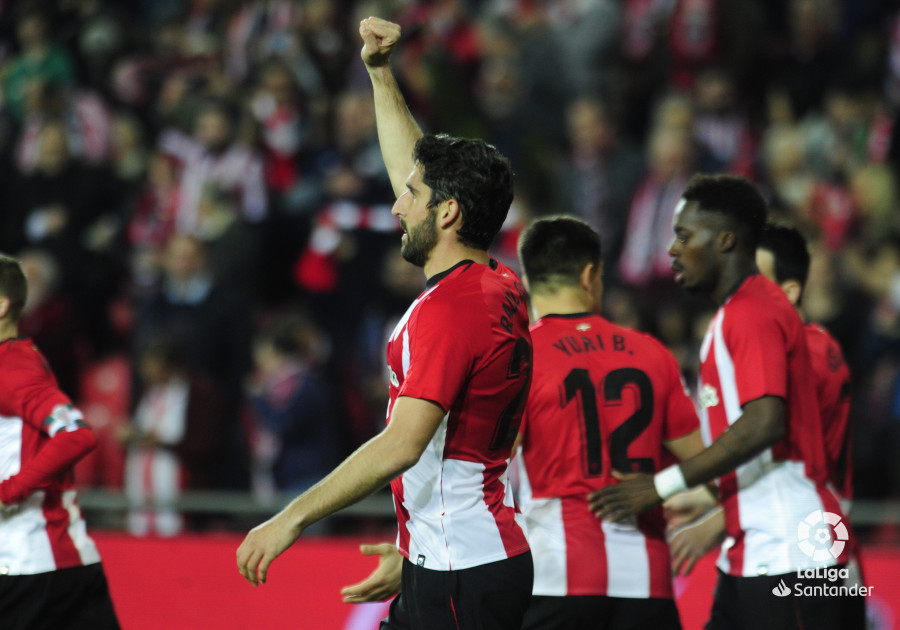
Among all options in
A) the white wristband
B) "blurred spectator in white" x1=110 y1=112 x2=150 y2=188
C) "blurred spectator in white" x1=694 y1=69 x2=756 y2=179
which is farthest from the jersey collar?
"blurred spectator in white" x1=110 y1=112 x2=150 y2=188

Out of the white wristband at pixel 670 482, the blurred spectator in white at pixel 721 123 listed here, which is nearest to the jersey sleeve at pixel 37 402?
the white wristband at pixel 670 482

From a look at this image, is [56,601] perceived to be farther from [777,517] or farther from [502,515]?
[777,517]

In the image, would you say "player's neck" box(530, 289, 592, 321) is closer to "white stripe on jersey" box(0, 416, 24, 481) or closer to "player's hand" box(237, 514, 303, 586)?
"player's hand" box(237, 514, 303, 586)

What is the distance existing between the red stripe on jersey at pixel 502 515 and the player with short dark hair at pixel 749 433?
29.2 inches

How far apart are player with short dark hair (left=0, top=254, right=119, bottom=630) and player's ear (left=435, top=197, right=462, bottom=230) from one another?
1.88 meters

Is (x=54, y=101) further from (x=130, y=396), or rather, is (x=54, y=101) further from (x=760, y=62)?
(x=760, y=62)

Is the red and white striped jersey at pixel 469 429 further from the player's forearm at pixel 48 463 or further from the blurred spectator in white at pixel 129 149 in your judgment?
the blurred spectator in white at pixel 129 149

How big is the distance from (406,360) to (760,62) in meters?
7.81

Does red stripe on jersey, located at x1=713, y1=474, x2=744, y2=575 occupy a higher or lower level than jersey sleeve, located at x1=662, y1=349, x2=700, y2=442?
lower

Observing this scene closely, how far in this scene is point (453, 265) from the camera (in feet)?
12.0

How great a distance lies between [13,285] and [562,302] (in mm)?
2308

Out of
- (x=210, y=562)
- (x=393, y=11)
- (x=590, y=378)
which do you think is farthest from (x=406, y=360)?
(x=393, y=11)

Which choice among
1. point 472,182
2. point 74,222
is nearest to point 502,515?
point 472,182

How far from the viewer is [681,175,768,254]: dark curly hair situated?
446 centimetres
